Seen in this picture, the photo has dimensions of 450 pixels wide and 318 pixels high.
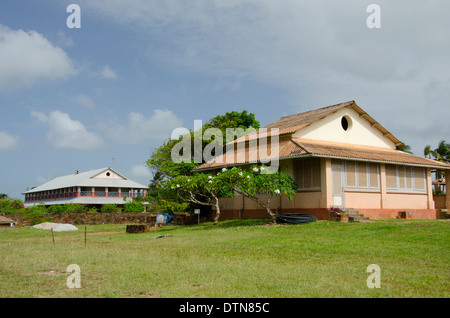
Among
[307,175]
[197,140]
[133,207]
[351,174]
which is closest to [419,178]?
[351,174]

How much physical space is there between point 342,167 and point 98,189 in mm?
42310

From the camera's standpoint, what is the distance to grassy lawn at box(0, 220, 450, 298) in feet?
23.5

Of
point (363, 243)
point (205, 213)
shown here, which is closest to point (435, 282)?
point (363, 243)

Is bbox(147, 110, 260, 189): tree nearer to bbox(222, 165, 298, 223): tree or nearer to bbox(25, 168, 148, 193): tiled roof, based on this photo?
bbox(222, 165, 298, 223): tree

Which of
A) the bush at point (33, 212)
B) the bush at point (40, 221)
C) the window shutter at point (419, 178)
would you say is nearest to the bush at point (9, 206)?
the bush at point (33, 212)

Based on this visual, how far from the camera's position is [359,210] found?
21.4 meters

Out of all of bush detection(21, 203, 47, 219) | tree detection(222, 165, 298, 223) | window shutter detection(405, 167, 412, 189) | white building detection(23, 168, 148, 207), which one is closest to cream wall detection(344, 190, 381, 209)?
window shutter detection(405, 167, 412, 189)

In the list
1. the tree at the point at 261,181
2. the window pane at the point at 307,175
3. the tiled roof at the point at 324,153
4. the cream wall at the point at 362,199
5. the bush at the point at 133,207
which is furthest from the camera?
the bush at the point at 133,207

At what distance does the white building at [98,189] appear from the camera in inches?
2147

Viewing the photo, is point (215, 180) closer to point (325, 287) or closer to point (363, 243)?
point (363, 243)

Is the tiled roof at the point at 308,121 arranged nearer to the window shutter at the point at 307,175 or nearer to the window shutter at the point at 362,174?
the window shutter at the point at 307,175

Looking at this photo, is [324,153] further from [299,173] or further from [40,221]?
[40,221]

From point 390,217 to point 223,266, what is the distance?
16.2 meters
